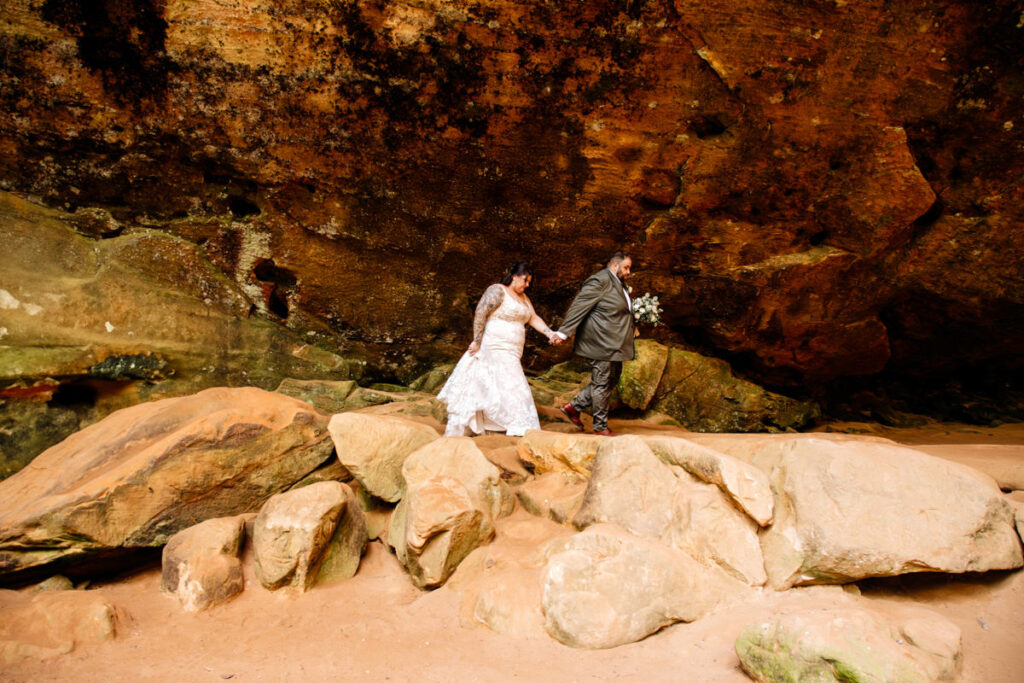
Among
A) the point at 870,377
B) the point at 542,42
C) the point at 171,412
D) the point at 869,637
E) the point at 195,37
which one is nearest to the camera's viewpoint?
the point at 869,637

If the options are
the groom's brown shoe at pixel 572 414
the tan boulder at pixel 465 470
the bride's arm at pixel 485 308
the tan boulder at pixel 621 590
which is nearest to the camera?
the tan boulder at pixel 621 590

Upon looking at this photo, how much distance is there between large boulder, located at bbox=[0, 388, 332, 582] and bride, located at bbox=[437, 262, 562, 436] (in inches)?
54.3

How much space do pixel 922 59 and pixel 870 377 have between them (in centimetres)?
428

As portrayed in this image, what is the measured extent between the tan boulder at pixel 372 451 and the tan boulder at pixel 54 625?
1.60 m

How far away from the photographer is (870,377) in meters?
8.14

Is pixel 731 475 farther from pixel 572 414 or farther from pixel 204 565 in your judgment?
pixel 204 565

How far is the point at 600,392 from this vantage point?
5801mm

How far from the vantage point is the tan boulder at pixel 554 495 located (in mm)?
3764

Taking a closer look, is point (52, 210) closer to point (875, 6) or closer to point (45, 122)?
point (45, 122)

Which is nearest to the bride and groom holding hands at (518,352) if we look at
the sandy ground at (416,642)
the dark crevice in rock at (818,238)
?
the sandy ground at (416,642)

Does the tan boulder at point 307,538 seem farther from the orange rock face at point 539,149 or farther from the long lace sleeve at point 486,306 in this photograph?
the orange rock face at point 539,149

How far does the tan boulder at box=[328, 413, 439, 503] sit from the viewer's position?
165 inches

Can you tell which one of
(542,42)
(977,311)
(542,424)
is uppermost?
(542,42)

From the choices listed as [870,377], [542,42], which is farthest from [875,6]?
[870,377]
